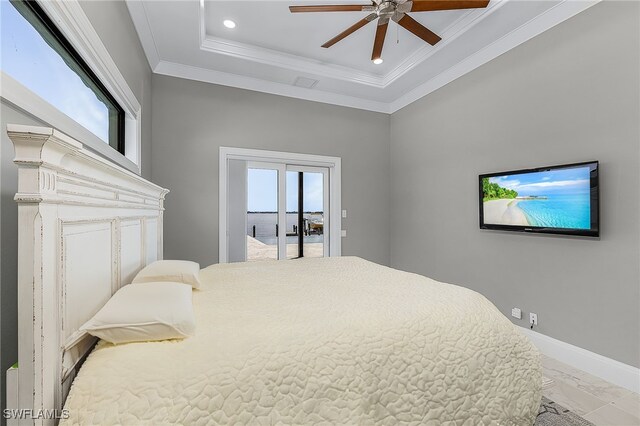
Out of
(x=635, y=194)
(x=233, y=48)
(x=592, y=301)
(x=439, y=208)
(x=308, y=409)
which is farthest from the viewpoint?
(x=439, y=208)

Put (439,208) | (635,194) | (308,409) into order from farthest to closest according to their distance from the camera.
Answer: (439,208) < (635,194) < (308,409)

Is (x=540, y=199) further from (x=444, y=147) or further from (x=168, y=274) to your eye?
(x=168, y=274)

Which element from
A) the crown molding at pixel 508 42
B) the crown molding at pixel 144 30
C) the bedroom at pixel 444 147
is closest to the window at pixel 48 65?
the bedroom at pixel 444 147

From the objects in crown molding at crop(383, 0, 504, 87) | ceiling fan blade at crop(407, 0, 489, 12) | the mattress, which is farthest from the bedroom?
ceiling fan blade at crop(407, 0, 489, 12)

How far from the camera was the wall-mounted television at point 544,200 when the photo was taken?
7.23ft

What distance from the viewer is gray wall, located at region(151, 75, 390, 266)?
11.0 feet

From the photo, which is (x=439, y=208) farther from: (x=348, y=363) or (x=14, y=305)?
(x=14, y=305)

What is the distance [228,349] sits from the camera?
37.0 inches

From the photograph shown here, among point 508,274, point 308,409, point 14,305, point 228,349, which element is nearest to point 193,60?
point 14,305

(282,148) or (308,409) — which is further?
(282,148)

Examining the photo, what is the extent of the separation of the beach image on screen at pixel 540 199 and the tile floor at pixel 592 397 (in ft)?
3.71

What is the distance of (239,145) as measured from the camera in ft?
12.0

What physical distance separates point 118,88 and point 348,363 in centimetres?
240

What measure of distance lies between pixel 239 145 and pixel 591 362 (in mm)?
3948
